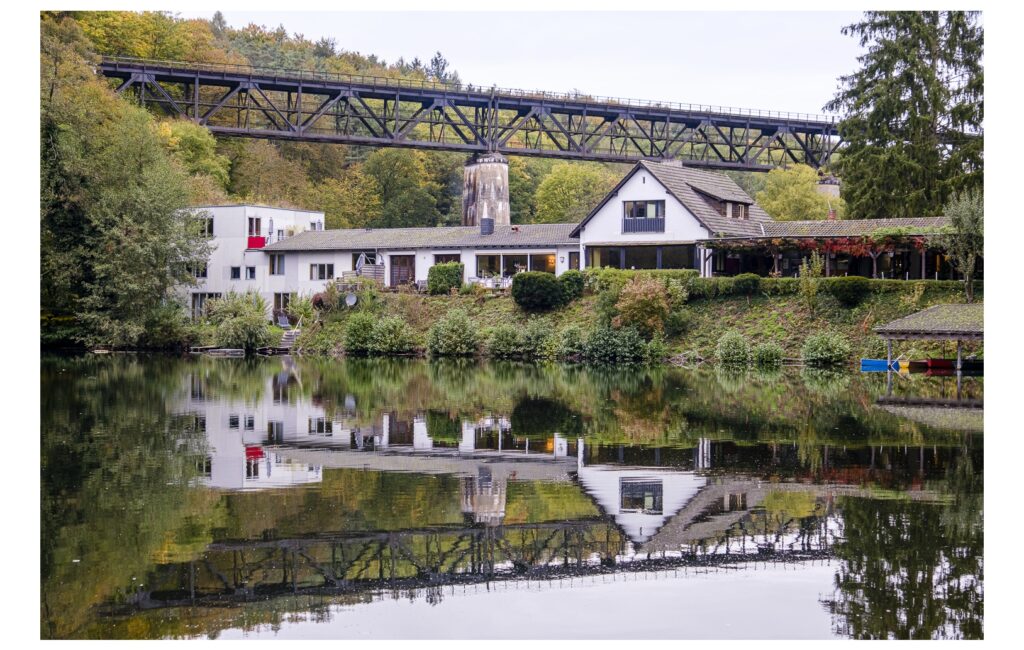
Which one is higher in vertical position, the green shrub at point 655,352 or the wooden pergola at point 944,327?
the wooden pergola at point 944,327

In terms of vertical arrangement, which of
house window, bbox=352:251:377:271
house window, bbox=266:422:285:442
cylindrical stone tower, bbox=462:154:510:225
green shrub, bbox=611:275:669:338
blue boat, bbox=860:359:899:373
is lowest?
house window, bbox=266:422:285:442

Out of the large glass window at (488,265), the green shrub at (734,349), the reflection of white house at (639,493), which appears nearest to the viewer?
the reflection of white house at (639,493)

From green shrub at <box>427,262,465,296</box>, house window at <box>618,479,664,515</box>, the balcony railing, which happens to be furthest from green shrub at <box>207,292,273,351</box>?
house window at <box>618,479,664,515</box>

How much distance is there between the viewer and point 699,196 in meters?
57.8

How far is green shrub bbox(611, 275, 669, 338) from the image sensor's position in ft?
165

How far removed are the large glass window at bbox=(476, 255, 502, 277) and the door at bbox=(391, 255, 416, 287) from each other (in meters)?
3.82

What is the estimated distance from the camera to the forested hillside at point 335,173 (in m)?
78.5

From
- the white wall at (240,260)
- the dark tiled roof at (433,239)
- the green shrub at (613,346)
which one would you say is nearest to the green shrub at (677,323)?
the green shrub at (613,346)

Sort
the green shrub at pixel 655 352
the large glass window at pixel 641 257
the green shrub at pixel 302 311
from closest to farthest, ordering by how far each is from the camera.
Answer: the green shrub at pixel 655 352 < the large glass window at pixel 641 257 < the green shrub at pixel 302 311

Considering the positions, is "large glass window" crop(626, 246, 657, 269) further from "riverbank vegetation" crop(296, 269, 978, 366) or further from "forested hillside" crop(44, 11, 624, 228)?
"forested hillside" crop(44, 11, 624, 228)

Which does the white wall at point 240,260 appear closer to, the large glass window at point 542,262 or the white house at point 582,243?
the white house at point 582,243

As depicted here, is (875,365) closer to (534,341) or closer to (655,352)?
(655,352)

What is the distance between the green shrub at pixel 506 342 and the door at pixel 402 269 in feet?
38.3

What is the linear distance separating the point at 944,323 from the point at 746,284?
1334cm
